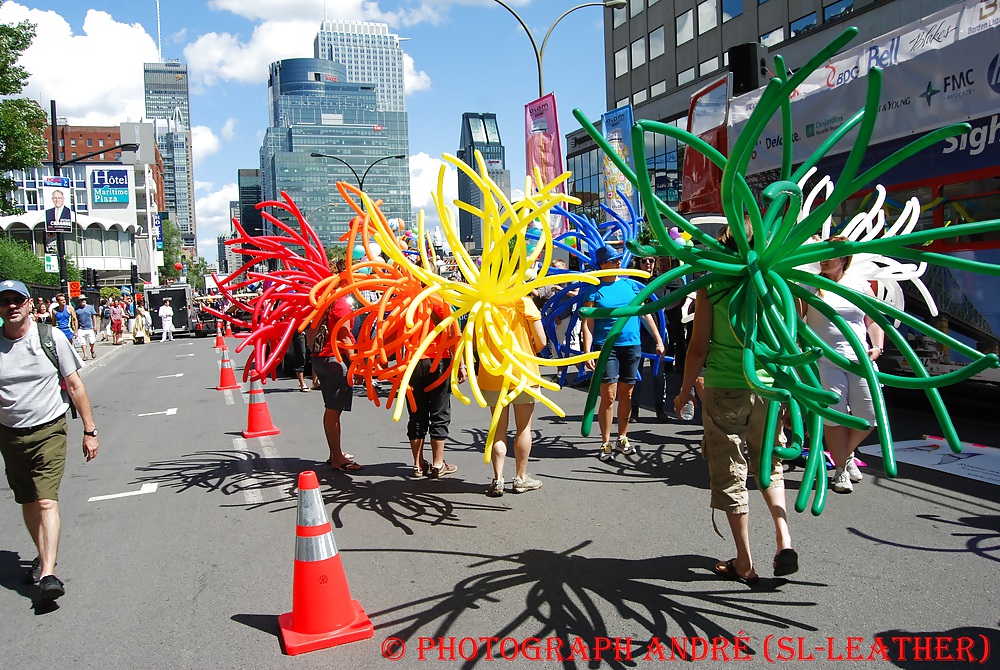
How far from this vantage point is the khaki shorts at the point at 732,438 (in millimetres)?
3820

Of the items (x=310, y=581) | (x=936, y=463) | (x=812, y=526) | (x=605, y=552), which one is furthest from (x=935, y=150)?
(x=310, y=581)

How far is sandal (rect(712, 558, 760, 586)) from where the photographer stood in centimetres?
386

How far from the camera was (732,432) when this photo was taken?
3.85m

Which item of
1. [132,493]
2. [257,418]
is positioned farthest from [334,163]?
[132,493]

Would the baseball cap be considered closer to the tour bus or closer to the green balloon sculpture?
the green balloon sculpture

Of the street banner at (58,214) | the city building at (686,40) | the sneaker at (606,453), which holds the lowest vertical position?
the sneaker at (606,453)

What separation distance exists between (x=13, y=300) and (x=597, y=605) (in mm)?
3611

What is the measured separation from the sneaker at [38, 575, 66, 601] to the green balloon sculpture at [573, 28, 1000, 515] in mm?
3130

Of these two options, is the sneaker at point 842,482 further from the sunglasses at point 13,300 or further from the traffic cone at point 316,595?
the sunglasses at point 13,300

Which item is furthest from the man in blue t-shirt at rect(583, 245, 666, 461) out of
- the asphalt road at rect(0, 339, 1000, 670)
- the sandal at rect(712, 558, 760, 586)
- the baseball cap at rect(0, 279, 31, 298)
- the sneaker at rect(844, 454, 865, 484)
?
the baseball cap at rect(0, 279, 31, 298)

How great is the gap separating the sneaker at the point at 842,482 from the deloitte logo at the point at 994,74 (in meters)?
3.80

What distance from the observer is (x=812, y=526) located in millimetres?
4703

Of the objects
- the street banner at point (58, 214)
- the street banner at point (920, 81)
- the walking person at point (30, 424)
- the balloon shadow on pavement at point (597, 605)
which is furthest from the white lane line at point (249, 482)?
the street banner at point (58, 214)

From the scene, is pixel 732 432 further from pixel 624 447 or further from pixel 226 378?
pixel 226 378
